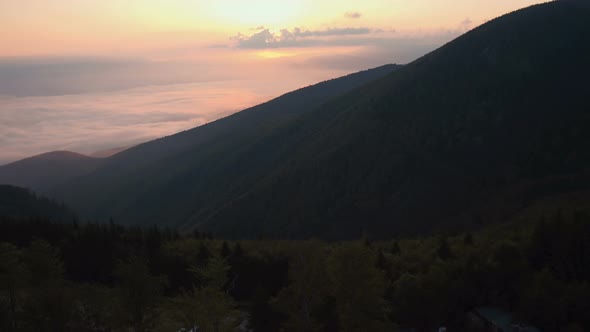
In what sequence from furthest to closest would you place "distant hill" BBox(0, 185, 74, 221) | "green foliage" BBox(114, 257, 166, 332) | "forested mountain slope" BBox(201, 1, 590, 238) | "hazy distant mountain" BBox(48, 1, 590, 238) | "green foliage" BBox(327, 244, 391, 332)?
"distant hill" BBox(0, 185, 74, 221), "hazy distant mountain" BBox(48, 1, 590, 238), "forested mountain slope" BBox(201, 1, 590, 238), "green foliage" BBox(114, 257, 166, 332), "green foliage" BBox(327, 244, 391, 332)

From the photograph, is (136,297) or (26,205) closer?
(136,297)

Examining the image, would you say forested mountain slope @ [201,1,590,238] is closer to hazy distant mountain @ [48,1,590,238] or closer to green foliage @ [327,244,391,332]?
hazy distant mountain @ [48,1,590,238]

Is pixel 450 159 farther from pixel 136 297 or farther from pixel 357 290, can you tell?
pixel 136 297

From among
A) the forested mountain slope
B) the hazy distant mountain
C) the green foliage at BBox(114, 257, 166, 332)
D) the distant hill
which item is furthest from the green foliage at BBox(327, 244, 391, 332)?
the distant hill

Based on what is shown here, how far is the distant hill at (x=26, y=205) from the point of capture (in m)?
162

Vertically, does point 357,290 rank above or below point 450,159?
above

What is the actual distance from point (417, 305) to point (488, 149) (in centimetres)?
14349

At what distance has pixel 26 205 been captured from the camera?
17262 centimetres

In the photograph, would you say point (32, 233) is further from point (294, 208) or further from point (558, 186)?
point (558, 186)

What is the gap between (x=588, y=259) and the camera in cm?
4516

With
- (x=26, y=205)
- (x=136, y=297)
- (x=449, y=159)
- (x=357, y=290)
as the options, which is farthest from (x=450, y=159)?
(x=136, y=297)

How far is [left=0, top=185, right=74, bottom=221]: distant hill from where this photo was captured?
530 feet

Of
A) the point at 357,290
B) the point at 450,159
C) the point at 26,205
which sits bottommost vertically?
the point at 450,159

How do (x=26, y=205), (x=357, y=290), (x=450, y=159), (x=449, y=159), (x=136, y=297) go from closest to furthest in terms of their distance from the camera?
(x=136, y=297), (x=357, y=290), (x=450, y=159), (x=449, y=159), (x=26, y=205)
